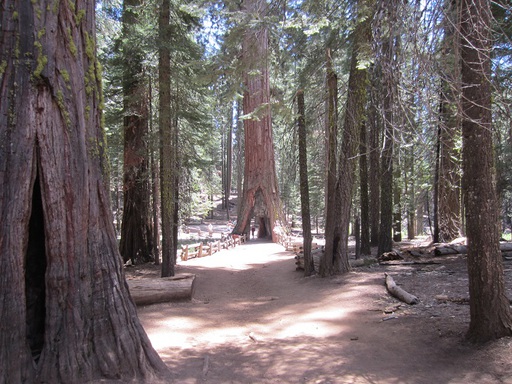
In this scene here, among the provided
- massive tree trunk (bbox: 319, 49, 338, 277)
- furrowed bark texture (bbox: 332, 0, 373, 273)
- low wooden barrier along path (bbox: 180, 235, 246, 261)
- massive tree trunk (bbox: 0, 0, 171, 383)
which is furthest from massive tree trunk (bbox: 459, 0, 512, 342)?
low wooden barrier along path (bbox: 180, 235, 246, 261)

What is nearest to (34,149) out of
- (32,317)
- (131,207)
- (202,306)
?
(32,317)

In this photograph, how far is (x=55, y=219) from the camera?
11.8 ft

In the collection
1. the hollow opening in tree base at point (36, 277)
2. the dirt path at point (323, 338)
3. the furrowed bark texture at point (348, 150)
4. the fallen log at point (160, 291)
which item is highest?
the furrowed bark texture at point (348, 150)

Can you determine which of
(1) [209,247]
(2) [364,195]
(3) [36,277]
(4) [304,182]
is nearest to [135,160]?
(4) [304,182]

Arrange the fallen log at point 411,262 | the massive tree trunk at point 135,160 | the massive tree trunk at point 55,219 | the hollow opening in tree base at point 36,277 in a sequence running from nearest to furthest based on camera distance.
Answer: the massive tree trunk at point 55,219
the hollow opening in tree base at point 36,277
the fallen log at point 411,262
the massive tree trunk at point 135,160

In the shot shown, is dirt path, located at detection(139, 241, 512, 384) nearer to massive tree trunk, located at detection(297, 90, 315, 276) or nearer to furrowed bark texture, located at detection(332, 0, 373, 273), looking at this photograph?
furrowed bark texture, located at detection(332, 0, 373, 273)

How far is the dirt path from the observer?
4.73 meters

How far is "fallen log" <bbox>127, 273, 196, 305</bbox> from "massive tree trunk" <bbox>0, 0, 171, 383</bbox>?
4.66 m

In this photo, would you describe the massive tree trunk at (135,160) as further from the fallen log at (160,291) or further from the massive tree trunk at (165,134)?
the fallen log at (160,291)

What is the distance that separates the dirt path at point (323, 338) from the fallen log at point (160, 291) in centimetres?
21

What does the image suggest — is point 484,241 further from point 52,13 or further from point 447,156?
point 447,156

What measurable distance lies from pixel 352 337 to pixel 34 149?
526 centimetres

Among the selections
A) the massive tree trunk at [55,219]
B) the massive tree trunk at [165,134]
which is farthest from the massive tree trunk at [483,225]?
the massive tree trunk at [165,134]

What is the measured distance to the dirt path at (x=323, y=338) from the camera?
15.5ft
